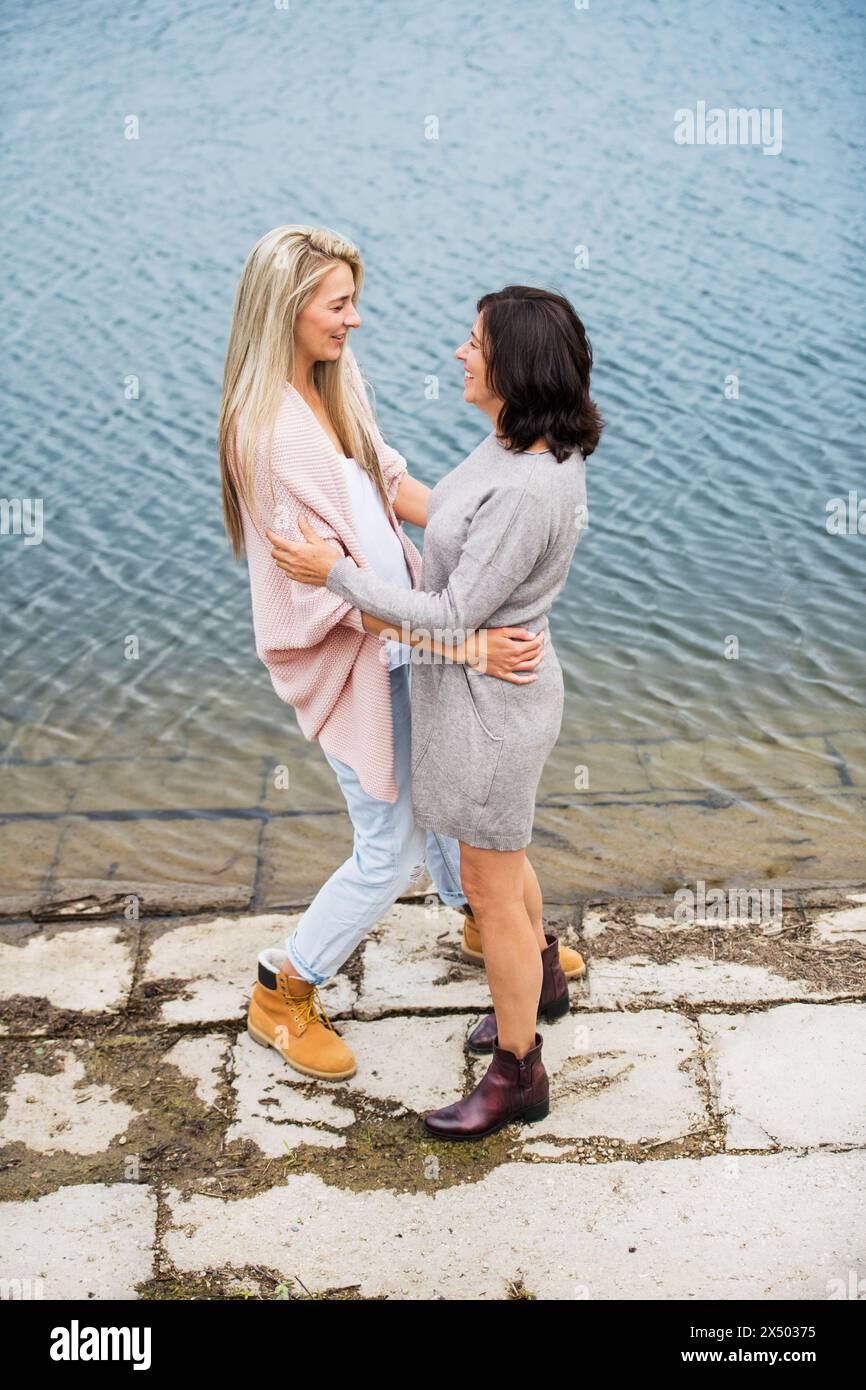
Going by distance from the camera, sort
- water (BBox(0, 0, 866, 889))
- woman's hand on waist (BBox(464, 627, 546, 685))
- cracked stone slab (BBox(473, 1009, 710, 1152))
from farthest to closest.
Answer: water (BBox(0, 0, 866, 889)) < cracked stone slab (BBox(473, 1009, 710, 1152)) < woman's hand on waist (BBox(464, 627, 546, 685))

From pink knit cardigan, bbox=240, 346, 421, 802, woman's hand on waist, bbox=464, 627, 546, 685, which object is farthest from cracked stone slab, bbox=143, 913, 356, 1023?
woman's hand on waist, bbox=464, 627, 546, 685

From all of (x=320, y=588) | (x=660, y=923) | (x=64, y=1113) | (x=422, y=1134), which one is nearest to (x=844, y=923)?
(x=660, y=923)

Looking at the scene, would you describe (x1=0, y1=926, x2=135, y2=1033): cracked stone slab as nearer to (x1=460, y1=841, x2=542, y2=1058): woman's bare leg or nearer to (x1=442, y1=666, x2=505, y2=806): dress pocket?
(x1=460, y1=841, x2=542, y2=1058): woman's bare leg

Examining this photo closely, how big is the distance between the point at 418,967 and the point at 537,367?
1.72m

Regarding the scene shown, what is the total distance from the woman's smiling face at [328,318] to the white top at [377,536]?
9.0 inches

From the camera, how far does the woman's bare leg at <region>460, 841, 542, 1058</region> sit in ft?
9.63

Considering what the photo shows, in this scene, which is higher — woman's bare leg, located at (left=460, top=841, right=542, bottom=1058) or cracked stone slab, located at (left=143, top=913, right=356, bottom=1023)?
woman's bare leg, located at (left=460, top=841, right=542, bottom=1058)

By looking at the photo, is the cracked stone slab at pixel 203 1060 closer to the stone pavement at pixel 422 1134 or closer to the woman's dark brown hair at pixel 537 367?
the stone pavement at pixel 422 1134

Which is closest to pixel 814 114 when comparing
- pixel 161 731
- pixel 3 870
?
pixel 161 731

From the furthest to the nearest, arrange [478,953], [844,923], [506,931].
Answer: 1. [844,923]
2. [478,953]
3. [506,931]

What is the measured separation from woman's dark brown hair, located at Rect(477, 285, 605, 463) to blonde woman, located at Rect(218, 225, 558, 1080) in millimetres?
370

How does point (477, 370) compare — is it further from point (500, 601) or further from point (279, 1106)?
point (279, 1106)

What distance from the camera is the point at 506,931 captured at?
2959 mm

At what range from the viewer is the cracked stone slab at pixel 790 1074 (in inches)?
118
